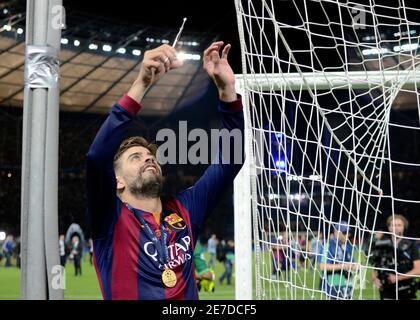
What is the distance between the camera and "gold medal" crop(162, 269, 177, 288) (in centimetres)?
137

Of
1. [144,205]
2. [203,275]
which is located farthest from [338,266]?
[203,275]

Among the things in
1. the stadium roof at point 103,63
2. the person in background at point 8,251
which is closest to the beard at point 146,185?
the person in background at point 8,251

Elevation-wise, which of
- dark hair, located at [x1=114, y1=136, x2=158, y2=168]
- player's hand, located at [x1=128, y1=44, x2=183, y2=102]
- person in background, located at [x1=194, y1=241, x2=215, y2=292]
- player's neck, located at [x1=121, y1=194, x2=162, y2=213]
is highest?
player's hand, located at [x1=128, y1=44, x2=183, y2=102]

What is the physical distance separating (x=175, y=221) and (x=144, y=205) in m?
0.09

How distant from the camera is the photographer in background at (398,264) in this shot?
374 cm

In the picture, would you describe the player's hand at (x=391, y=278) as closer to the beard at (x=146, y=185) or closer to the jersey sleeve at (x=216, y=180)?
the jersey sleeve at (x=216, y=180)

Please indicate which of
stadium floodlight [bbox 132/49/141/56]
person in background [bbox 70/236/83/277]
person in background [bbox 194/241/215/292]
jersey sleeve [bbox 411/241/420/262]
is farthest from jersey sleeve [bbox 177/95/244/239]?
stadium floodlight [bbox 132/49/141/56]

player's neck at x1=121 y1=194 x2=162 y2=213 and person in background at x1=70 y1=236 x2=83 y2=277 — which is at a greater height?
player's neck at x1=121 y1=194 x2=162 y2=213

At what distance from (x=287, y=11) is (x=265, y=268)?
7.65 metres

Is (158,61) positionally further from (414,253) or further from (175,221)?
(414,253)

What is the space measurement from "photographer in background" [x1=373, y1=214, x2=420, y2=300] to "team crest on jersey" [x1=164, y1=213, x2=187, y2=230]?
8.12ft

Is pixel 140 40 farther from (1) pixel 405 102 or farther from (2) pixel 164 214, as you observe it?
(2) pixel 164 214

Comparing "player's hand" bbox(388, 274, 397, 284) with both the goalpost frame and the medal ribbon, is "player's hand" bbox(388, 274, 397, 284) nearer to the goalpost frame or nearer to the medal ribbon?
the goalpost frame
